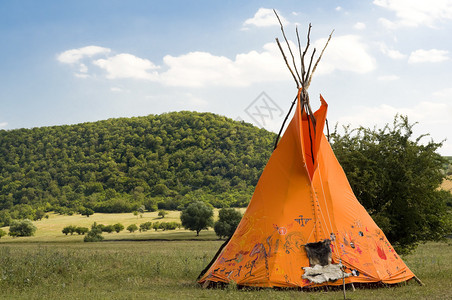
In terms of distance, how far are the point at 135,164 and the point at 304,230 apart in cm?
10478

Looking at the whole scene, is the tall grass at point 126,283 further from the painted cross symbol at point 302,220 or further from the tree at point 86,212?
the tree at point 86,212

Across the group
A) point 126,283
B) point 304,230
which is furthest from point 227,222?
point 304,230

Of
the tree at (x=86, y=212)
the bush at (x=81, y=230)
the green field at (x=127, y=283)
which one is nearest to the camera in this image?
the green field at (x=127, y=283)

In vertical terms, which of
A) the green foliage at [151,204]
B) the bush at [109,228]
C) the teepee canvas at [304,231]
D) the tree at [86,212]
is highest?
the teepee canvas at [304,231]

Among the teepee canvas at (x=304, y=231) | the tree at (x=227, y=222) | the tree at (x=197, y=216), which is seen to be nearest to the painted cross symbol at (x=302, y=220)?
the teepee canvas at (x=304, y=231)

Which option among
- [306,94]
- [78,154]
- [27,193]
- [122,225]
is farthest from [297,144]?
[78,154]

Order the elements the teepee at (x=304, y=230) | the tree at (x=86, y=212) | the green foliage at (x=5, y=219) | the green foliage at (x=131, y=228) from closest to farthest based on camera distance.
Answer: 1. the teepee at (x=304, y=230)
2. the green foliage at (x=131, y=228)
3. the green foliage at (x=5, y=219)
4. the tree at (x=86, y=212)

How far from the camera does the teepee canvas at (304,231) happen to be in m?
13.2

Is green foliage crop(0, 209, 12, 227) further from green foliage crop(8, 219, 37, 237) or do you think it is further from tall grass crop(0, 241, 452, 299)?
tall grass crop(0, 241, 452, 299)

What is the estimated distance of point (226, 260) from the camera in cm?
1440

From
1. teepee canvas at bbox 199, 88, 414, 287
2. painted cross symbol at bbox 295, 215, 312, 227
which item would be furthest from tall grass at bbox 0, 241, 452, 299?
painted cross symbol at bbox 295, 215, 312, 227

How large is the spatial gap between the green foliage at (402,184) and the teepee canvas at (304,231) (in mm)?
3953

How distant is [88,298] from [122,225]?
226 feet

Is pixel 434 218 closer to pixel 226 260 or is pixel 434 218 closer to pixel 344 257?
pixel 344 257
